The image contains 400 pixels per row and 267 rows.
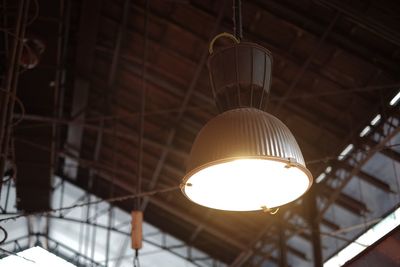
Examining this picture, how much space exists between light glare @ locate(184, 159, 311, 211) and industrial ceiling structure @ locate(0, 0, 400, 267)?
2.79m

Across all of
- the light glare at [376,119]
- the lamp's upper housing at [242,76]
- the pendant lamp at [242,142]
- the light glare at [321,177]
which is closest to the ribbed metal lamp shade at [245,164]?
the pendant lamp at [242,142]

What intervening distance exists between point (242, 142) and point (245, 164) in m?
0.30

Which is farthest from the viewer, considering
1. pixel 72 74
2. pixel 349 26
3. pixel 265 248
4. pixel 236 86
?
pixel 265 248

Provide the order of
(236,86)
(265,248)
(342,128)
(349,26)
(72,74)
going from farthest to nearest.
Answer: (265,248) → (72,74) → (342,128) → (349,26) → (236,86)

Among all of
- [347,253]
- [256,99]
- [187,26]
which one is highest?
[187,26]

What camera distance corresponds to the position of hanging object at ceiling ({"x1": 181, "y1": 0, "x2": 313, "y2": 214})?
2.18 metres

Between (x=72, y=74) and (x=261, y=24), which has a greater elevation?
(x=72, y=74)

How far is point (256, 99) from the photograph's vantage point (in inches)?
95.7

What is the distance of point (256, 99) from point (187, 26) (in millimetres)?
7041

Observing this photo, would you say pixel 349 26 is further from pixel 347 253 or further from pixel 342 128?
pixel 347 253

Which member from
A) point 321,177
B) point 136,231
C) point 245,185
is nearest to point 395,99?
point 321,177

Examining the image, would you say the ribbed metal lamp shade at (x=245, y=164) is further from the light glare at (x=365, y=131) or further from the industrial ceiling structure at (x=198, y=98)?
the light glare at (x=365, y=131)

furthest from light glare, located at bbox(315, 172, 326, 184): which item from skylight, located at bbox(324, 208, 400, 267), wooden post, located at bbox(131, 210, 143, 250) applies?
wooden post, located at bbox(131, 210, 143, 250)

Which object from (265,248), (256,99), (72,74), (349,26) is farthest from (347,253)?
(256,99)
